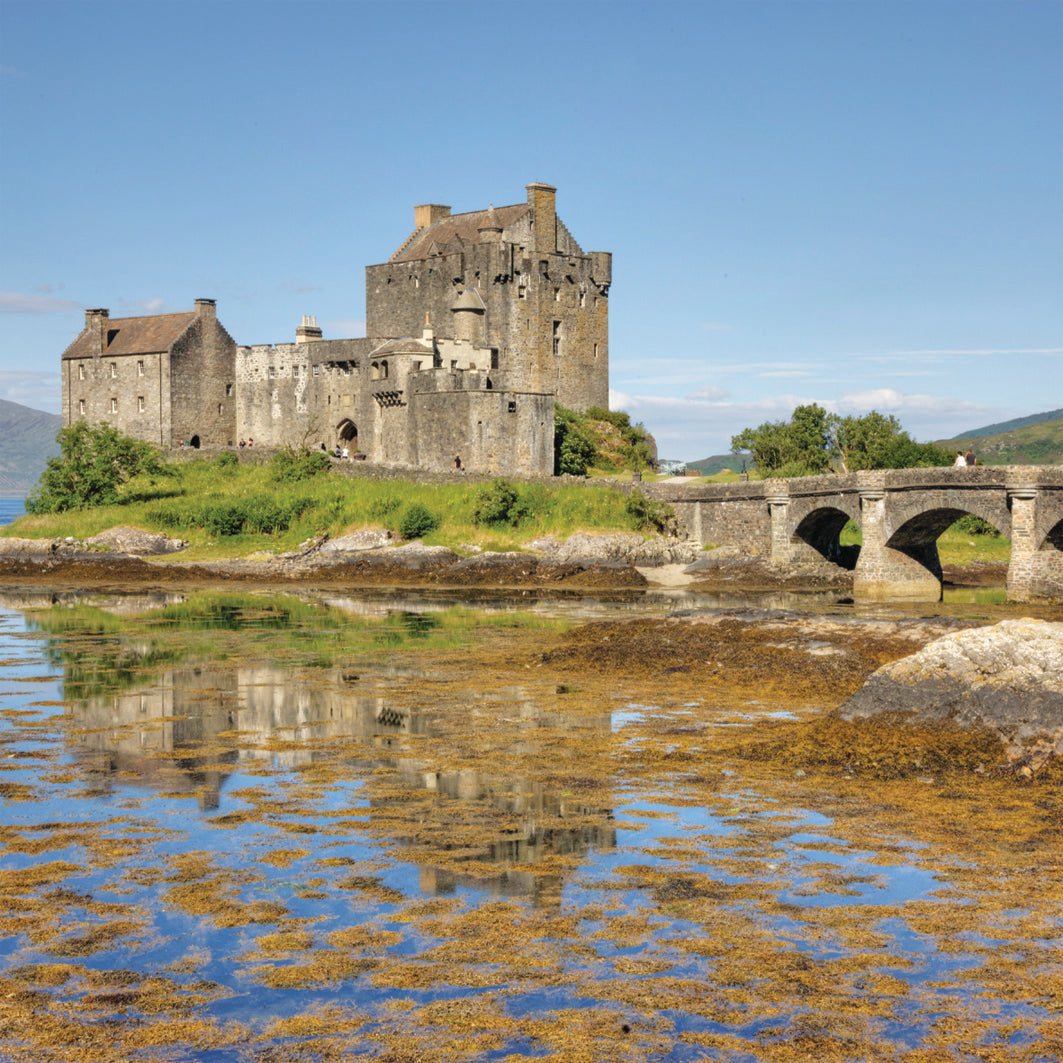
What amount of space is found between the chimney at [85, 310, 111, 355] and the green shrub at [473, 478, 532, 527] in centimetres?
3058

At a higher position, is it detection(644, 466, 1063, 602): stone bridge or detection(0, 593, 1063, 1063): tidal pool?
detection(644, 466, 1063, 602): stone bridge

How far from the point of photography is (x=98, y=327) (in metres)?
73.6

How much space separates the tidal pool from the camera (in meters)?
8.14

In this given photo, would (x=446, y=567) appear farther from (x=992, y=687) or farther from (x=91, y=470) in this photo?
(x=992, y=687)

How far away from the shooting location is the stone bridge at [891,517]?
39.9 metres

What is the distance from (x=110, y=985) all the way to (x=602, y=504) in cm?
4621

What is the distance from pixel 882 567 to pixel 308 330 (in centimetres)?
3923

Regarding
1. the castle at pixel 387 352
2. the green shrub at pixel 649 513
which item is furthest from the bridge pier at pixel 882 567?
the castle at pixel 387 352

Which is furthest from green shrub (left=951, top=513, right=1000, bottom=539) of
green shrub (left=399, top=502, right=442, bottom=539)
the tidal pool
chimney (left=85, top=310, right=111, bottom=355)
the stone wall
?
chimney (left=85, top=310, right=111, bottom=355)

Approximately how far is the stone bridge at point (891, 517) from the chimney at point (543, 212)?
68.9ft

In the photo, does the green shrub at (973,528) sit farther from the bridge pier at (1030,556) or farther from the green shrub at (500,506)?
the green shrub at (500,506)

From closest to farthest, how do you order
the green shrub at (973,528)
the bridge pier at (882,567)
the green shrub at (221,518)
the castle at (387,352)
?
the bridge pier at (882,567)
the green shrub at (221,518)
the green shrub at (973,528)
the castle at (387,352)

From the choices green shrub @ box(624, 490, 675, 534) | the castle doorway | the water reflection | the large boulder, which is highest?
the castle doorway

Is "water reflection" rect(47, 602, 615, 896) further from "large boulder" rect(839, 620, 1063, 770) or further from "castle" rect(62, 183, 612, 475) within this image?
"castle" rect(62, 183, 612, 475)
